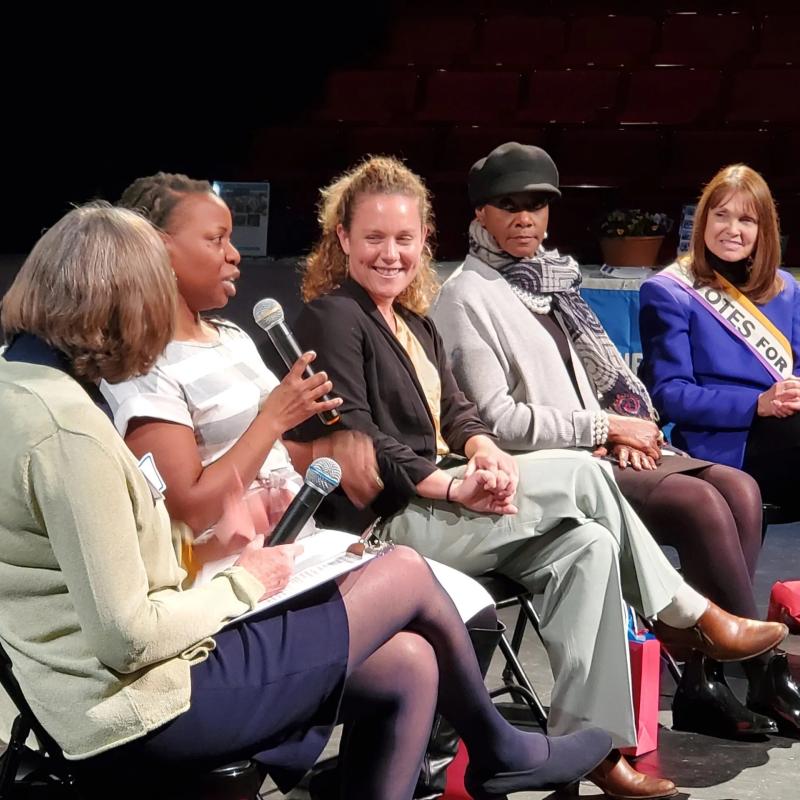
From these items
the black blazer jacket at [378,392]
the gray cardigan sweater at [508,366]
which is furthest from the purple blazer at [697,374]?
the black blazer jacket at [378,392]

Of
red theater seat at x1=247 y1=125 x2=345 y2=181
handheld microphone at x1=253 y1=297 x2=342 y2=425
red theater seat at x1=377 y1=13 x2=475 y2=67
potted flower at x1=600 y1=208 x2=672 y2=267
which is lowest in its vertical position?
handheld microphone at x1=253 y1=297 x2=342 y2=425

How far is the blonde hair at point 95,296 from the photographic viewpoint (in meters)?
1.56

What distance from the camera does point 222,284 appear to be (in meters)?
2.26

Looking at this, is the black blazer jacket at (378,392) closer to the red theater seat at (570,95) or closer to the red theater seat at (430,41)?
the red theater seat at (570,95)

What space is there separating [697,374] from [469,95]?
467 cm

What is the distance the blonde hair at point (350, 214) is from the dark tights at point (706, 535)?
0.69 m

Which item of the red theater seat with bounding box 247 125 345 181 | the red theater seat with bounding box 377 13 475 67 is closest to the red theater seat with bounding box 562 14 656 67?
the red theater seat with bounding box 377 13 475 67

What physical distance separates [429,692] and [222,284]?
32.0 inches

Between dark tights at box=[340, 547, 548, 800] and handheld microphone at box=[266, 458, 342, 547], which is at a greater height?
handheld microphone at box=[266, 458, 342, 547]

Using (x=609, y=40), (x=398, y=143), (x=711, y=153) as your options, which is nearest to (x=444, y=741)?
(x=711, y=153)

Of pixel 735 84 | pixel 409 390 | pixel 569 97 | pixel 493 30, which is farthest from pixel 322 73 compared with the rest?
pixel 409 390

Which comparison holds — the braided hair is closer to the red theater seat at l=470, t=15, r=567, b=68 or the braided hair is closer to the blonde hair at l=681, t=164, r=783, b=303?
the blonde hair at l=681, t=164, r=783, b=303

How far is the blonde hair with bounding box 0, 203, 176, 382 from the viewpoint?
5.12ft

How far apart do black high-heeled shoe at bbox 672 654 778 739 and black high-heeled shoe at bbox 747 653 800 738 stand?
21 millimetres
